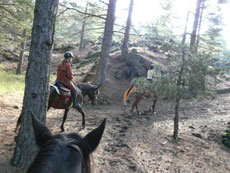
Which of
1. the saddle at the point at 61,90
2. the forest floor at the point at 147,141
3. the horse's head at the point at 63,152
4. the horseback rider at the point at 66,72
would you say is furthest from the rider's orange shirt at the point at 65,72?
the horse's head at the point at 63,152

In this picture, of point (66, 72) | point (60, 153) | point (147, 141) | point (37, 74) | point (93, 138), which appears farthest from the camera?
point (147, 141)

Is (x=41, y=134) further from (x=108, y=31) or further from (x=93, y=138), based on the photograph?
(x=108, y=31)

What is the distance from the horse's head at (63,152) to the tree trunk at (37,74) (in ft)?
8.96

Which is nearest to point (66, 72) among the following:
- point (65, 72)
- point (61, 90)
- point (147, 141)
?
point (65, 72)

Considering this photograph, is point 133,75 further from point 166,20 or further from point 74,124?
point 166,20

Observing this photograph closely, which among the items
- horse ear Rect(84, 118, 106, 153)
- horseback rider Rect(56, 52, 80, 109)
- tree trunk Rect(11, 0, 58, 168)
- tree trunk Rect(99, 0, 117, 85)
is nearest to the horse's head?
horse ear Rect(84, 118, 106, 153)

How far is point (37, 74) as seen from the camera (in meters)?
4.25

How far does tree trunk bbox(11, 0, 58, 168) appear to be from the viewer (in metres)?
4.10

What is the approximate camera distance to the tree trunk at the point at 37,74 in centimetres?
410

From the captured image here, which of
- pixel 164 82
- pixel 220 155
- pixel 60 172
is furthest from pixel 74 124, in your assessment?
pixel 60 172

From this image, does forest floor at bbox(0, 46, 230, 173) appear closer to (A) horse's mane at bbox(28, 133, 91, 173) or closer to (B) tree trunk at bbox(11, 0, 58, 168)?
(B) tree trunk at bbox(11, 0, 58, 168)

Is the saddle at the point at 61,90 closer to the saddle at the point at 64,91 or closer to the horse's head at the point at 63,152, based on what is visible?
the saddle at the point at 64,91

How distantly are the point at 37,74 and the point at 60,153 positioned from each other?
327 centimetres

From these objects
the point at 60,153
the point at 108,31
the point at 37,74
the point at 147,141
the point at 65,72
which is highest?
the point at 108,31
